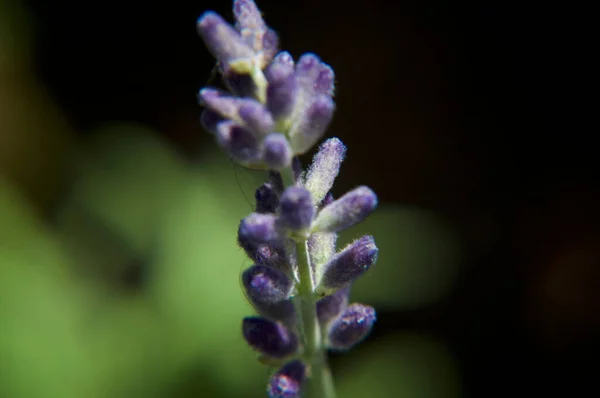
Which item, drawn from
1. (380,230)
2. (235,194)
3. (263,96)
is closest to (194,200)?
(235,194)

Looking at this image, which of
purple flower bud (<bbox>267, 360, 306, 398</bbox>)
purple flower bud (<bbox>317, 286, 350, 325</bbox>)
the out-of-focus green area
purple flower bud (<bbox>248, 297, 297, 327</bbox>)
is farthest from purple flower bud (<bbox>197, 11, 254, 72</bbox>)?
the out-of-focus green area

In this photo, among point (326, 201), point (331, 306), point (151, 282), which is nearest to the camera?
point (326, 201)

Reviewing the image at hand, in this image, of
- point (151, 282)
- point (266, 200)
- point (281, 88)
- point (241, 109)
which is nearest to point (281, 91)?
point (281, 88)

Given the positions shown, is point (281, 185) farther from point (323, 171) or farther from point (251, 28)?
point (251, 28)

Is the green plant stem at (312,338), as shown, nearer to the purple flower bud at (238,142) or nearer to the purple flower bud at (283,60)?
the purple flower bud at (238,142)

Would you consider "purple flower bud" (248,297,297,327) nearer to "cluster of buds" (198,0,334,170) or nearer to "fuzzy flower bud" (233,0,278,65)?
"cluster of buds" (198,0,334,170)

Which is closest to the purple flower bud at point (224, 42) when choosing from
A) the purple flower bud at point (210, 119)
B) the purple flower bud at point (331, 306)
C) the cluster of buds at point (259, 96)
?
the cluster of buds at point (259, 96)
